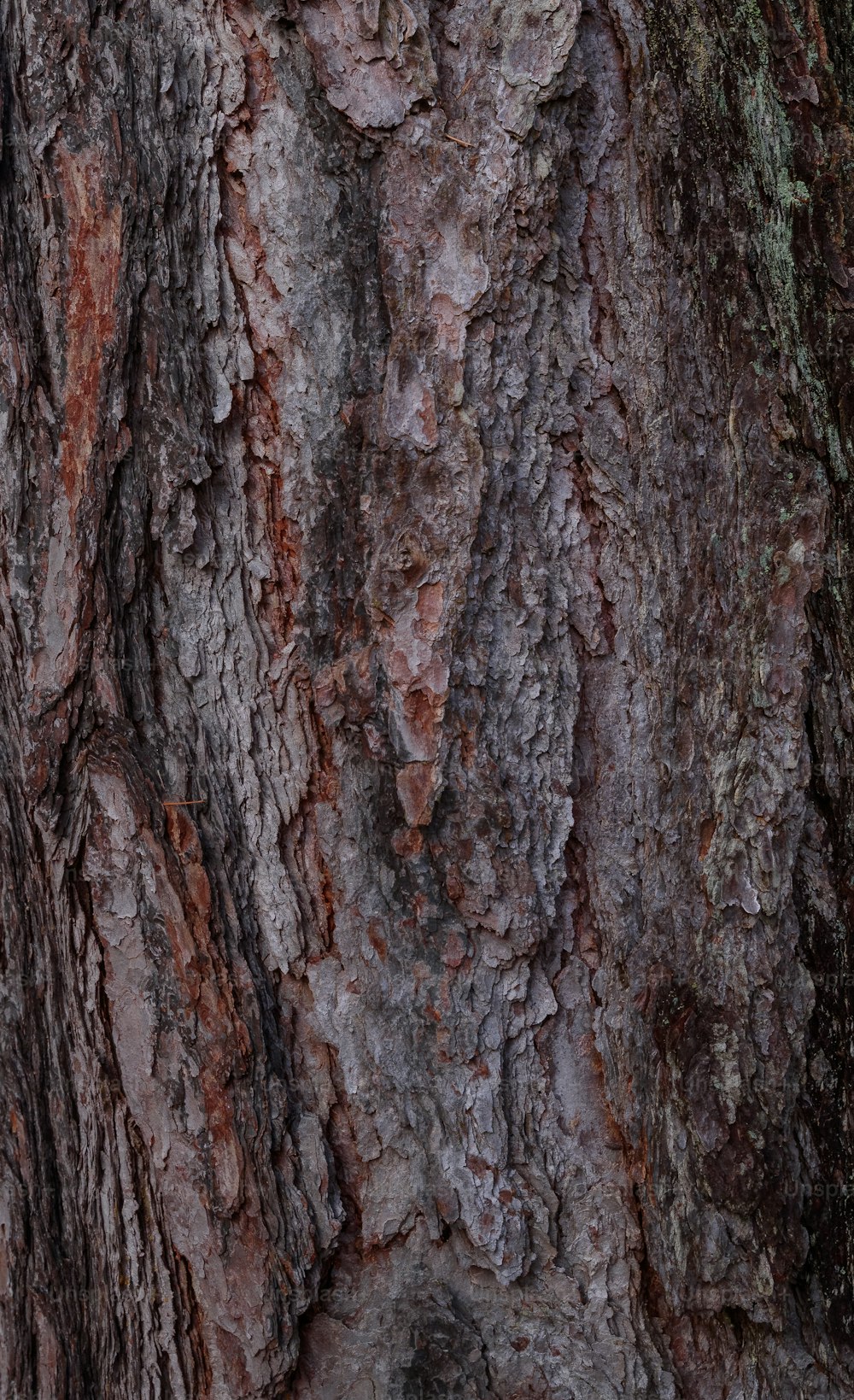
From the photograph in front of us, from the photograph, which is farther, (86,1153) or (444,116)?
(86,1153)

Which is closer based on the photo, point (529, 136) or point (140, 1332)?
point (529, 136)

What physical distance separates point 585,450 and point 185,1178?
1.12 metres

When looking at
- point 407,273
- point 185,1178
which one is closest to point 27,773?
point 185,1178

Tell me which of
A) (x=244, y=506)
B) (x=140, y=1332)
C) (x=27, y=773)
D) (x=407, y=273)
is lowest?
(x=140, y=1332)

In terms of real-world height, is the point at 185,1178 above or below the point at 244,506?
below

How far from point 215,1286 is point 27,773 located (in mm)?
733

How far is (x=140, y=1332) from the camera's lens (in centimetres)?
140

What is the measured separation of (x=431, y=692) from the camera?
1325mm

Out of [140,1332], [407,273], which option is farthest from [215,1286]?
[407,273]

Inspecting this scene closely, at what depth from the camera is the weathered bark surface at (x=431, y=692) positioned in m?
1.31

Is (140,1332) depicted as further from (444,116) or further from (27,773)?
(444,116)

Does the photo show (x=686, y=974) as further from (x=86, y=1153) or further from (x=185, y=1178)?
(x=86, y=1153)

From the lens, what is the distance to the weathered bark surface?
131cm

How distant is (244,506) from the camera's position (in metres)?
1.38
